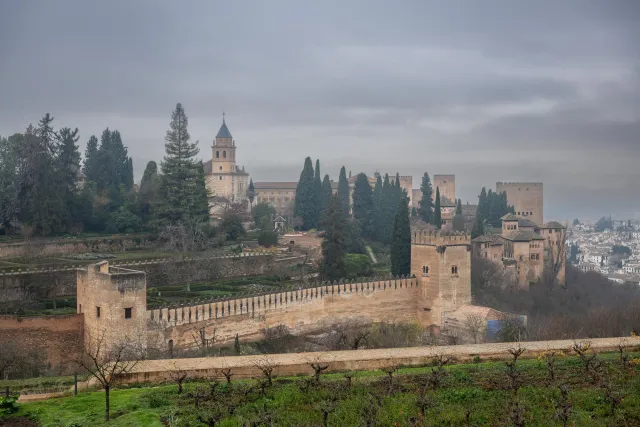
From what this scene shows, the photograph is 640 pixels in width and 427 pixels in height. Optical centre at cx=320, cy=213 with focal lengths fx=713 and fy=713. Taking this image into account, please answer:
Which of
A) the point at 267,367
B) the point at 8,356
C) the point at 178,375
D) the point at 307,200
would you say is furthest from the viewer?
the point at 307,200

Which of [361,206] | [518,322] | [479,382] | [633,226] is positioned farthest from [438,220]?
[633,226]

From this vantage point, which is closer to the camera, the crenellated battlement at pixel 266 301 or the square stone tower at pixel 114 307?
the square stone tower at pixel 114 307

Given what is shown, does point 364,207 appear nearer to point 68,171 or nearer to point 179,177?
point 179,177

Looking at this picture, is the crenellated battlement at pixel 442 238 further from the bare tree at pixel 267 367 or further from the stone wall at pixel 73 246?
the bare tree at pixel 267 367

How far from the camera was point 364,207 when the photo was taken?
157ft

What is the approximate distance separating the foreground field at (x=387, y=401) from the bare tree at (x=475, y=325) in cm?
1351

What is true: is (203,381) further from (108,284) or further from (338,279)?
A: (338,279)

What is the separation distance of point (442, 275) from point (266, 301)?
803 cm

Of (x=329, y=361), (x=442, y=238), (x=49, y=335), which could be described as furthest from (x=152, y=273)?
(x=329, y=361)

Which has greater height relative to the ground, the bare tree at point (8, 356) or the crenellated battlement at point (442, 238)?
the crenellated battlement at point (442, 238)

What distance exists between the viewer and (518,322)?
87.0 feet

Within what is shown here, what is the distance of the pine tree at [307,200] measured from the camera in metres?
48.1

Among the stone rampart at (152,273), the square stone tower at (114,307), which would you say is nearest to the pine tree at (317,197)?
the stone rampart at (152,273)

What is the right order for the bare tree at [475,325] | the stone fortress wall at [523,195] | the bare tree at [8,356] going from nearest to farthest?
the bare tree at [8,356]
the bare tree at [475,325]
the stone fortress wall at [523,195]
